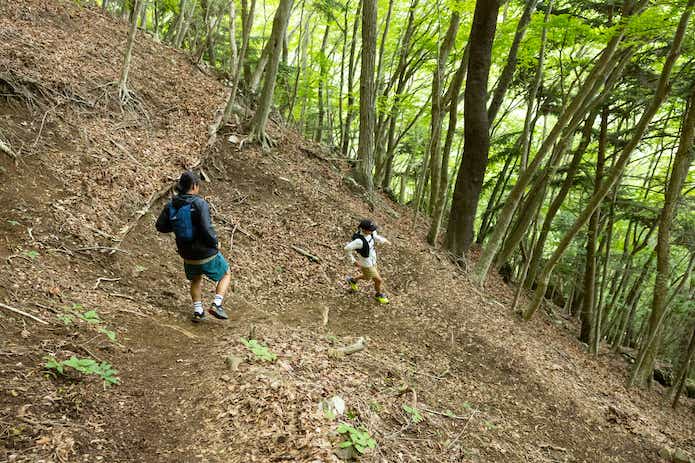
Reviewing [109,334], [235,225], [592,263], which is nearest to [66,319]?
[109,334]

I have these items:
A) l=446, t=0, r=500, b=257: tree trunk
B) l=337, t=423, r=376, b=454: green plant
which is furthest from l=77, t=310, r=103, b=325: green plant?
l=446, t=0, r=500, b=257: tree trunk

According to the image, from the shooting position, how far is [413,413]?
483cm

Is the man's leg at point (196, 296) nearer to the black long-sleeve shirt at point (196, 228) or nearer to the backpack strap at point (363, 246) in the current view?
the black long-sleeve shirt at point (196, 228)

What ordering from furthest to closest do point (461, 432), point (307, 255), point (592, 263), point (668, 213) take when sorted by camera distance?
point (592, 263)
point (668, 213)
point (307, 255)
point (461, 432)

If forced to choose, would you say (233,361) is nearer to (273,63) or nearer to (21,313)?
(21,313)

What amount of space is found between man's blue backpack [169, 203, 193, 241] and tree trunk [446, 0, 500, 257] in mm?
8348

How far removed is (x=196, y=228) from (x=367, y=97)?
840 cm

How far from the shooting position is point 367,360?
229 inches

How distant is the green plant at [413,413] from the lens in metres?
4.72

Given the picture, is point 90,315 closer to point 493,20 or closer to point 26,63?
point 26,63

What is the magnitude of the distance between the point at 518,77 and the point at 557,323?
8884 millimetres

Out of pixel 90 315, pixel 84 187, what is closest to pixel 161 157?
pixel 84 187

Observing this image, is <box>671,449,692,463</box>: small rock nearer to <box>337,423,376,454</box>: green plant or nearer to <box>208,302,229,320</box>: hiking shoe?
<box>337,423,376,454</box>: green plant

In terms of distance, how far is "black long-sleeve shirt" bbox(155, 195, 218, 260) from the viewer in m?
5.02
